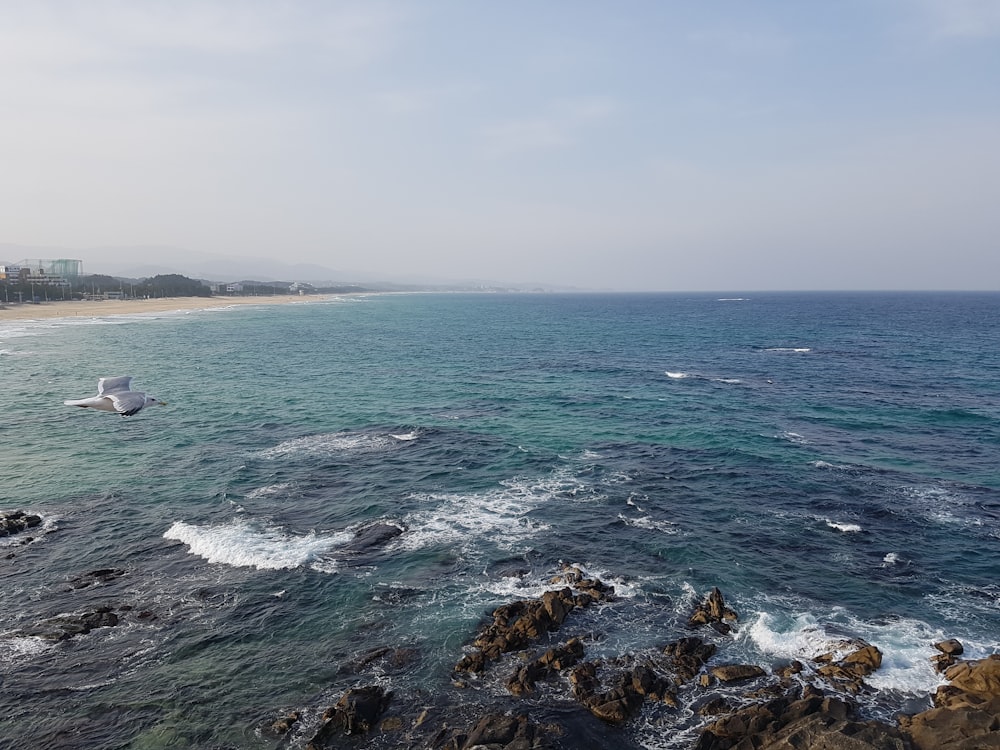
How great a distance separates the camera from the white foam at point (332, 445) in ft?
132

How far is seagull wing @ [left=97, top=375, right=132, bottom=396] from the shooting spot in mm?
26125

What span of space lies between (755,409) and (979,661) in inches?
1393

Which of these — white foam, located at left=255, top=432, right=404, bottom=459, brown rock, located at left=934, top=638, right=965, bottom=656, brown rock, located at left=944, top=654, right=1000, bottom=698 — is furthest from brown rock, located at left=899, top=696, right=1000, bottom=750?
white foam, located at left=255, top=432, right=404, bottom=459

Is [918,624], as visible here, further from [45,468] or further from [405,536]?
[45,468]

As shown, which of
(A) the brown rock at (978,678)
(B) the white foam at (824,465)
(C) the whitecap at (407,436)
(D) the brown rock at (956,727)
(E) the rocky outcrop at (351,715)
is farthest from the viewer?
(C) the whitecap at (407,436)

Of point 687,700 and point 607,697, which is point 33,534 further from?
point 687,700

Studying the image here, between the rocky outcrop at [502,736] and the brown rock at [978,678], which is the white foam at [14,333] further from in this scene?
the brown rock at [978,678]

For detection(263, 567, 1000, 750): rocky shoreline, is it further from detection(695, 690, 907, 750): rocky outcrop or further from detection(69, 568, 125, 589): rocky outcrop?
detection(69, 568, 125, 589): rocky outcrop

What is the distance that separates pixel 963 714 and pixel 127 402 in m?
29.5

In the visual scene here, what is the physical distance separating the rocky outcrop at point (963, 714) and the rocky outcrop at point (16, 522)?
3586 cm

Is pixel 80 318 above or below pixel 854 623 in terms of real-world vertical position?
above

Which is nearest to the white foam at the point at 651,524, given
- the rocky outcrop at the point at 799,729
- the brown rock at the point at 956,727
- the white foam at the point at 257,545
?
the rocky outcrop at the point at 799,729

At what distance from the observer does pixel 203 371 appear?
7112 centimetres

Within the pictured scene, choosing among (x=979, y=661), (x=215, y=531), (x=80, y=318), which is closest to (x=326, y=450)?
(x=215, y=531)
